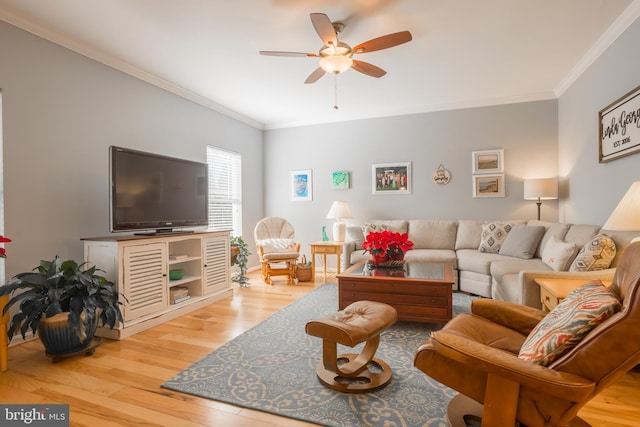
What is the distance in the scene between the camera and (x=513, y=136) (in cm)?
480

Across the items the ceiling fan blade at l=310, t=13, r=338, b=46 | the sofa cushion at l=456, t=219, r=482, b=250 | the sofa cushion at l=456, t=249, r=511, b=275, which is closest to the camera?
the ceiling fan blade at l=310, t=13, r=338, b=46

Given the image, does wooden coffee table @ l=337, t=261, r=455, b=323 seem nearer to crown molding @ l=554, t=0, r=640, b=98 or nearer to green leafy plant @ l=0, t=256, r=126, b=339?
green leafy plant @ l=0, t=256, r=126, b=339

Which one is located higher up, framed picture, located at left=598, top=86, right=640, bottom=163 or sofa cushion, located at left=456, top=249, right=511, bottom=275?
framed picture, located at left=598, top=86, right=640, bottom=163

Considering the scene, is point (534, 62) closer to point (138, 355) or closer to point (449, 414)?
point (449, 414)

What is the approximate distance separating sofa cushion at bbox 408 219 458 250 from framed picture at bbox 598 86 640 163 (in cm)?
193

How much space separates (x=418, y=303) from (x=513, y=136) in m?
3.32

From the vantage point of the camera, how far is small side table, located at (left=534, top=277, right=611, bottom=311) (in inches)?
80.9

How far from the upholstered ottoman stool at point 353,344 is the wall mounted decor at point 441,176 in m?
3.35

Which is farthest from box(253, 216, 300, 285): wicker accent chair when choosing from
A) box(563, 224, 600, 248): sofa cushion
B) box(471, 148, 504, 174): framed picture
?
box(563, 224, 600, 248): sofa cushion

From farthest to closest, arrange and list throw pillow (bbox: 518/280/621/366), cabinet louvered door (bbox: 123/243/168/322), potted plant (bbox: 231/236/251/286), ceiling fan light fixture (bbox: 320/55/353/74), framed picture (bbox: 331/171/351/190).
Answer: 1. framed picture (bbox: 331/171/351/190)
2. potted plant (bbox: 231/236/251/286)
3. cabinet louvered door (bbox: 123/243/168/322)
4. ceiling fan light fixture (bbox: 320/55/353/74)
5. throw pillow (bbox: 518/280/621/366)

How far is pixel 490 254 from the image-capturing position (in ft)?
13.7

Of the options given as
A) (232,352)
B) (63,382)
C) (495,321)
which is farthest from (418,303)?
(63,382)

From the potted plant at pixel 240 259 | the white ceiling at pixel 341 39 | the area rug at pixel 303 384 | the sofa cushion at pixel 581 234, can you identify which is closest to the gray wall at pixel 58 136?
the white ceiling at pixel 341 39

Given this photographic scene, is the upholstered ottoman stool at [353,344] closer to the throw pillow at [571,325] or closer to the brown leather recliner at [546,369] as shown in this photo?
the brown leather recliner at [546,369]
